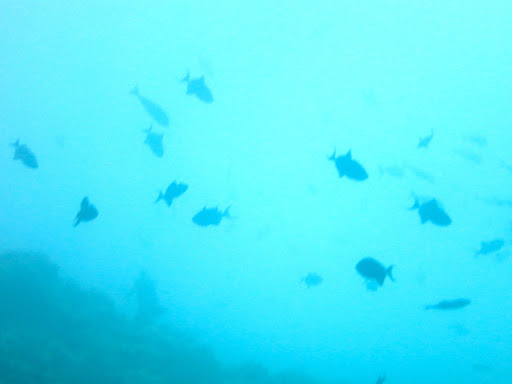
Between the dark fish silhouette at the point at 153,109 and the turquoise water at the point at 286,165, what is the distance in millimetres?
7859

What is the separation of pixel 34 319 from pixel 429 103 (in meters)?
29.5

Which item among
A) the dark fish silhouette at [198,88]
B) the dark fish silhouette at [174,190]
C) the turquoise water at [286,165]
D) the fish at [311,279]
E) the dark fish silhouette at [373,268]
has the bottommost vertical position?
the dark fish silhouette at [373,268]

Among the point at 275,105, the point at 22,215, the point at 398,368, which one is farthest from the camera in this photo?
the point at 22,215

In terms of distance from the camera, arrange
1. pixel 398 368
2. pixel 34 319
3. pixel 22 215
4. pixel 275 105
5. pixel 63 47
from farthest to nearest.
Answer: pixel 22 215 → pixel 63 47 → pixel 275 105 → pixel 398 368 → pixel 34 319

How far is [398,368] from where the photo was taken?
24.5m

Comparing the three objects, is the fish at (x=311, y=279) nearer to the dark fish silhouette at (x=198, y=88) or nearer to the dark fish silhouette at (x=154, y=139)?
the dark fish silhouette at (x=154, y=139)

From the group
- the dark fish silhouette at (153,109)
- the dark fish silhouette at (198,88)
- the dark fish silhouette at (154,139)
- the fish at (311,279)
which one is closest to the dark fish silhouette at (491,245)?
the fish at (311,279)

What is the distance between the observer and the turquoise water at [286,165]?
2575 cm

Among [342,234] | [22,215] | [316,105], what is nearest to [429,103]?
[316,105]

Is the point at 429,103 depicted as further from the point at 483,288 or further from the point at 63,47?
the point at 63,47

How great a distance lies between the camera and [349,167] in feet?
19.9

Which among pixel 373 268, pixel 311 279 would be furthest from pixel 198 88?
pixel 311 279

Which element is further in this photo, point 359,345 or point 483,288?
point 483,288

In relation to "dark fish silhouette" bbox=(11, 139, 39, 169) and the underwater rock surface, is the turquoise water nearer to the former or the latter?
the underwater rock surface
